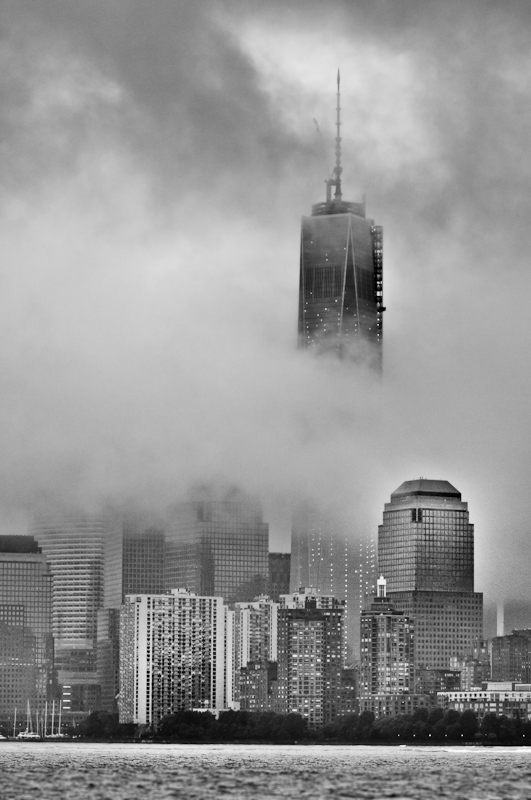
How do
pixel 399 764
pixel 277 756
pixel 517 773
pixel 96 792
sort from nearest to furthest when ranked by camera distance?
pixel 96 792 < pixel 517 773 < pixel 399 764 < pixel 277 756

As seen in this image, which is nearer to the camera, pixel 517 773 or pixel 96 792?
pixel 96 792

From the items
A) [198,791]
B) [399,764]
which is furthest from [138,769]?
[198,791]

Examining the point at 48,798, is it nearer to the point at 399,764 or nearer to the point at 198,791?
the point at 198,791

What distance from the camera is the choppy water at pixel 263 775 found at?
110750 mm

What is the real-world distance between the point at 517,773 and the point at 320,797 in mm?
33734

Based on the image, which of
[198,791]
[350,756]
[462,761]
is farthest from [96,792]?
[350,756]

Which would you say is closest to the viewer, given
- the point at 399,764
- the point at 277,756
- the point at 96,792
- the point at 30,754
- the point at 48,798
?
the point at 48,798

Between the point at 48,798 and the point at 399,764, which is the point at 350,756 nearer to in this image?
the point at 399,764

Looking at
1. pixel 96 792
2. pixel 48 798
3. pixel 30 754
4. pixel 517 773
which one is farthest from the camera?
pixel 30 754

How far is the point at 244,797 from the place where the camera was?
10675cm

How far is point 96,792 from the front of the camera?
4407 inches

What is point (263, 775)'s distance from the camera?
431 feet

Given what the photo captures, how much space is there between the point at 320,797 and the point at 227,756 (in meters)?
67.6

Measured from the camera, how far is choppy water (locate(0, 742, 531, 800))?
110750mm
